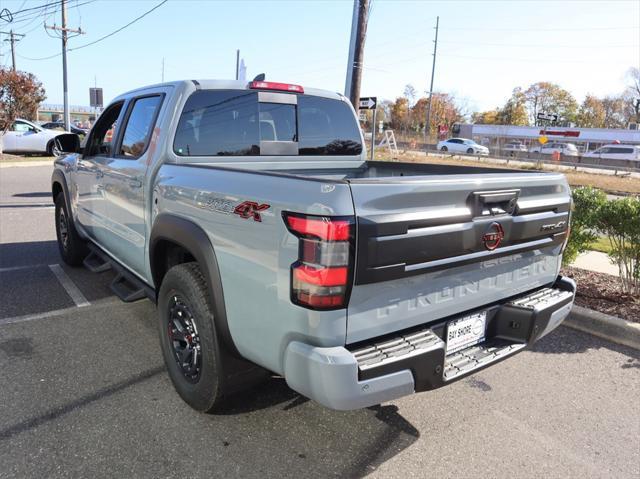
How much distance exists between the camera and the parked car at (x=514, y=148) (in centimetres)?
4806

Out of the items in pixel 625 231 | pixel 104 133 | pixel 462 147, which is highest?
pixel 462 147

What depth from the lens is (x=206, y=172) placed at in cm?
285

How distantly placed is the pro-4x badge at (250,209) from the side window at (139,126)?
1.49 m

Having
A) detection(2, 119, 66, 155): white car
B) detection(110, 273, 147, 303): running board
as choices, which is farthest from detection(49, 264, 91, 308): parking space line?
detection(2, 119, 66, 155): white car

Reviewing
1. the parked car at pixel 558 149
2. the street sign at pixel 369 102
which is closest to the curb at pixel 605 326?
the street sign at pixel 369 102

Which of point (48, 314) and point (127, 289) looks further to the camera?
point (48, 314)

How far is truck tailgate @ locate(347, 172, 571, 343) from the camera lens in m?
2.13

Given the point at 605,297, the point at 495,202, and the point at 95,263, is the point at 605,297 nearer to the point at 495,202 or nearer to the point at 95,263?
the point at 495,202

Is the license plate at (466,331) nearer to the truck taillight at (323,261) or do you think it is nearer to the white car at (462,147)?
the truck taillight at (323,261)

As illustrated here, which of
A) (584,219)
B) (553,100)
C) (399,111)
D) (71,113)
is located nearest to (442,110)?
(399,111)

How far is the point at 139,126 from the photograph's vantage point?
12.7 feet

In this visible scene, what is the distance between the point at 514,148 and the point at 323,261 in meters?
55.7

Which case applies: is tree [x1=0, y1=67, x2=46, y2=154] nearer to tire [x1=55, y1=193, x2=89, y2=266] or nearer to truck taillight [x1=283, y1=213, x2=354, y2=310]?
tire [x1=55, y1=193, x2=89, y2=266]

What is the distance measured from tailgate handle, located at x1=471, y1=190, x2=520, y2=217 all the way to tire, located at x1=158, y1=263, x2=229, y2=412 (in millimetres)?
1499
